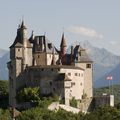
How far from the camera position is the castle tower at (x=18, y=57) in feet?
358

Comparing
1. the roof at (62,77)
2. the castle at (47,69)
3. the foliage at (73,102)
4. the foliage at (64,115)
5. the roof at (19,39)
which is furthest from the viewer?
the roof at (19,39)

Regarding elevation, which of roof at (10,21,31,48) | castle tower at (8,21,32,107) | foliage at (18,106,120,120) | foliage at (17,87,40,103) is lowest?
foliage at (18,106,120,120)

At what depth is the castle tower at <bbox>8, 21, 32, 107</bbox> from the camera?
109 m

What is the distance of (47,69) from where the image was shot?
107062 mm

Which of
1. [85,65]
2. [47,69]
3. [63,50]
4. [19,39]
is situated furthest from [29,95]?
[63,50]

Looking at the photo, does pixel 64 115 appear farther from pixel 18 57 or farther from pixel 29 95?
pixel 18 57

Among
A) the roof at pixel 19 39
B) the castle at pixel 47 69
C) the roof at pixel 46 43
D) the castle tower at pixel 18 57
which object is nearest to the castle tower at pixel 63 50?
the castle at pixel 47 69

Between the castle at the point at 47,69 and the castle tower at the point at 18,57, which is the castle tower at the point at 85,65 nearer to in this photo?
the castle at the point at 47,69

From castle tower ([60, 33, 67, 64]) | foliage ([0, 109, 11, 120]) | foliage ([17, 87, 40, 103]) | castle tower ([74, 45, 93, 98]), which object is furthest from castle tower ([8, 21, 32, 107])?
foliage ([0, 109, 11, 120])

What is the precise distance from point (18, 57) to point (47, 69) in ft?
17.1

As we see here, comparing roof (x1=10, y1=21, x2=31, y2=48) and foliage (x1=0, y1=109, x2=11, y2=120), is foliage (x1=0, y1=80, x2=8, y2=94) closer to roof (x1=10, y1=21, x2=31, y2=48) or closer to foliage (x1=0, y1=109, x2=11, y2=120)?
roof (x1=10, y1=21, x2=31, y2=48)

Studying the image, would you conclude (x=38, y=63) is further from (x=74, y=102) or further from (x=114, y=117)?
(x=114, y=117)

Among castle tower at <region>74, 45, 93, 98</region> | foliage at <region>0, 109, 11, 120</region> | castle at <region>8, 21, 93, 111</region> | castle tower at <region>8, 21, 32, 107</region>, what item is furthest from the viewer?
castle tower at <region>74, 45, 93, 98</region>

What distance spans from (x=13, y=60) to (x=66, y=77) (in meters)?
9.24
